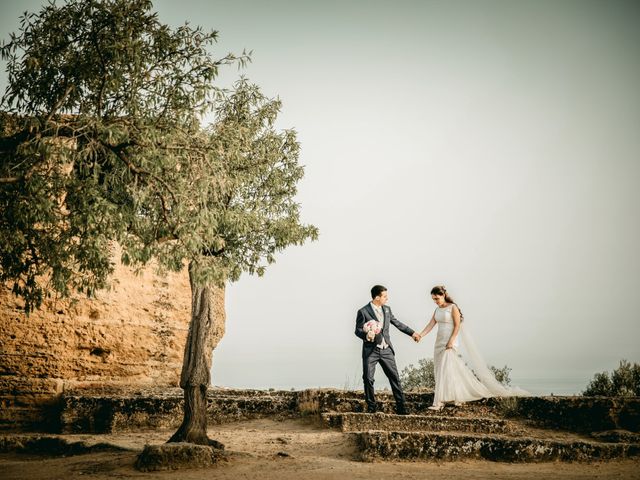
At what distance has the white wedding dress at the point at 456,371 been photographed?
10336 millimetres

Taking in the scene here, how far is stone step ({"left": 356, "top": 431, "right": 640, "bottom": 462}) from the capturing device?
25.3 ft

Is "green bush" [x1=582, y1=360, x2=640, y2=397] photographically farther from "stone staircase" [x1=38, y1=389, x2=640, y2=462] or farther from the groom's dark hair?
the groom's dark hair

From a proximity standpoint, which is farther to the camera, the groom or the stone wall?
the stone wall

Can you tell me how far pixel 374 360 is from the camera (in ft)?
32.7

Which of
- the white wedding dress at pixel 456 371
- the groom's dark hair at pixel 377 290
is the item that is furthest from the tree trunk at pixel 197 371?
the white wedding dress at pixel 456 371

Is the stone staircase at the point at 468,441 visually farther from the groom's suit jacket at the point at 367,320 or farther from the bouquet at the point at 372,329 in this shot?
the bouquet at the point at 372,329

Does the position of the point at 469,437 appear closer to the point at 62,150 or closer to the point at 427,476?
the point at 427,476

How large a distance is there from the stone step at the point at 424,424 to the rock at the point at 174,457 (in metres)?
2.93

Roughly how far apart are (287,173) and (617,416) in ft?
25.3

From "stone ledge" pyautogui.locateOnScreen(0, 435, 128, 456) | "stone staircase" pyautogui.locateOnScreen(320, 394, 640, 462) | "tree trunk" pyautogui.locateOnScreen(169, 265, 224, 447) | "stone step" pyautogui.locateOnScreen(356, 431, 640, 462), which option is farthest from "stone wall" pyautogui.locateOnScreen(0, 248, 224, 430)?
"stone step" pyautogui.locateOnScreen(356, 431, 640, 462)

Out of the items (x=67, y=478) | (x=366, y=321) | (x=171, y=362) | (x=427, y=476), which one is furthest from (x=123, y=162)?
(x=171, y=362)

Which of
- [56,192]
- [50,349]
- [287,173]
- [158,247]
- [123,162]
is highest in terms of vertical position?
[287,173]

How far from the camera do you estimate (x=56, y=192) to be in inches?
303

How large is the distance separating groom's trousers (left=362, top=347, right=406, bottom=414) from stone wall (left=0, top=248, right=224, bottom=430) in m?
5.27
